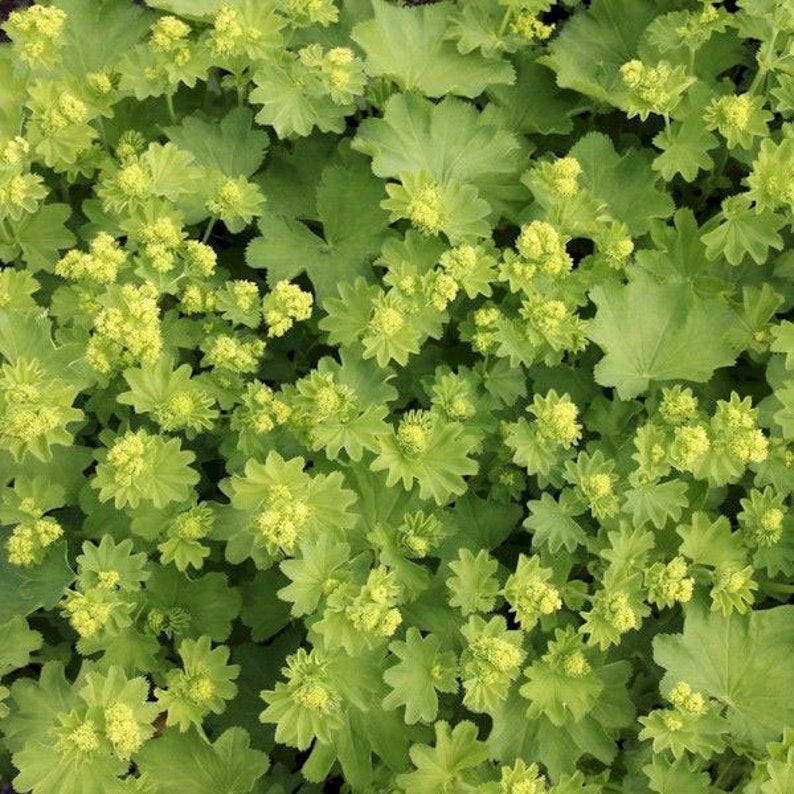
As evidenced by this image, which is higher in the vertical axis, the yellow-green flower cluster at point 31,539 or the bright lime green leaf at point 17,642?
the yellow-green flower cluster at point 31,539

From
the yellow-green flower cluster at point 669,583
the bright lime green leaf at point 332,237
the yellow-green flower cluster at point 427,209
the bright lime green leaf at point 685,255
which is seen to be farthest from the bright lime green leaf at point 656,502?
the bright lime green leaf at point 332,237

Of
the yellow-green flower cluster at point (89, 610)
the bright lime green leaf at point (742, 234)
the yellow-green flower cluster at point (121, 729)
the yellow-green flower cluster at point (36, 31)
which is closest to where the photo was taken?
the yellow-green flower cluster at point (121, 729)

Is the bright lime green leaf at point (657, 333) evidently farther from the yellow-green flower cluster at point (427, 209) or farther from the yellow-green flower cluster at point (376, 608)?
the yellow-green flower cluster at point (376, 608)

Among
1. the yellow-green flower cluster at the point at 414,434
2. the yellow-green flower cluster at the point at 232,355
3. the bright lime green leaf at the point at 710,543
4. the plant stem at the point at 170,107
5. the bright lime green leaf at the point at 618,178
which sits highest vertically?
the plant stem at the point at 170,107

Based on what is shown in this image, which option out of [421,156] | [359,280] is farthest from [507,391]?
[421,156]

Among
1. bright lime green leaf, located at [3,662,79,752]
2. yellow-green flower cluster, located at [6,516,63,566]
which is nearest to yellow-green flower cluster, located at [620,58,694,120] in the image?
yellow-green flower cluster, located at [6,516,63,566]

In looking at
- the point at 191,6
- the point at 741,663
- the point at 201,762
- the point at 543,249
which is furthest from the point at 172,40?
the point at 741,663

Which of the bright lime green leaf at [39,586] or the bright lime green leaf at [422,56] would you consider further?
the bright lime green leaf at [422,56]

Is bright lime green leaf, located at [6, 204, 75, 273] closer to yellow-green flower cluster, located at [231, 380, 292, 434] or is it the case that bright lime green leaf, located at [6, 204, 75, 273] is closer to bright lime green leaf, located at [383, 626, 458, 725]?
yellow-green flower cluster, located at [231, 380, 292, 434]
